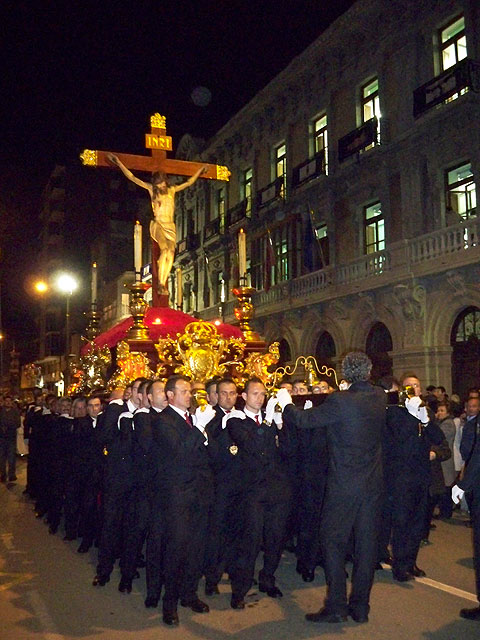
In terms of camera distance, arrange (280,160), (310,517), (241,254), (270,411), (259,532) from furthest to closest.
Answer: (280,160), (241,254), (310,517), (270,411), (259,532)

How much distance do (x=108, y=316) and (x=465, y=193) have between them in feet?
98.3

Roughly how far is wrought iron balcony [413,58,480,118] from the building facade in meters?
0.04

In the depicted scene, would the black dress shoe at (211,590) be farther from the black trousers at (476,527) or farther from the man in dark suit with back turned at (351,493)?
the black trousers at (476,527)

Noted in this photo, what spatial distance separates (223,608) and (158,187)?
7.28m

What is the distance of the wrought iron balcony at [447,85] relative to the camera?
15883 mm

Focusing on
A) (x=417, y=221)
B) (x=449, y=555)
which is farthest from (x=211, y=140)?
(x=449, y=555)

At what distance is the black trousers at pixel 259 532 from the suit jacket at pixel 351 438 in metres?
0.84

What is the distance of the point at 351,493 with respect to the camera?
5012mm

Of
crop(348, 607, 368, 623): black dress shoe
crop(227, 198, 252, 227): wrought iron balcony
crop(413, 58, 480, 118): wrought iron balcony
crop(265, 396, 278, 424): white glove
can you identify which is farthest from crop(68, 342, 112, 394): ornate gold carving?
crop(227, 198, 252, 227): wrought iron balcony

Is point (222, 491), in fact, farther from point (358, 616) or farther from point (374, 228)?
point (374, 228)

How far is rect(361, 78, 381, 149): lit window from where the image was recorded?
20.1 m

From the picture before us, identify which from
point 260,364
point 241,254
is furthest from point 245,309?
point 260,364

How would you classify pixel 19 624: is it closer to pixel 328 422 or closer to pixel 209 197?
pixel 328 422

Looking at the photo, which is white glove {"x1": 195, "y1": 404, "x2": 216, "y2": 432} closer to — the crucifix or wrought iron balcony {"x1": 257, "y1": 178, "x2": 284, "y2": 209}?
the crucifix
